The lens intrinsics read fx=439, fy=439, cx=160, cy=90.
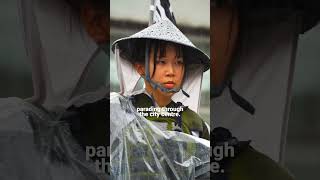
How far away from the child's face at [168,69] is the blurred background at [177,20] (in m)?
0.22

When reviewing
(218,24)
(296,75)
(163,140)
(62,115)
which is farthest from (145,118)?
(296,75)

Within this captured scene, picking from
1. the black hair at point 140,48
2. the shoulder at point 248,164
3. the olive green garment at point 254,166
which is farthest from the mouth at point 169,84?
the olive green garment at point 254,166

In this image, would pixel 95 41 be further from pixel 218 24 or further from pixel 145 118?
pixel 218 24

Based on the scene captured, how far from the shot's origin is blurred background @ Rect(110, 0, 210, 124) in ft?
12.8

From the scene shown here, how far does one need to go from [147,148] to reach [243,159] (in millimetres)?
889

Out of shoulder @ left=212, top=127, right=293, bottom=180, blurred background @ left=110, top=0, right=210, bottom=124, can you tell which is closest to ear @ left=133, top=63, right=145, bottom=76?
blurred background @ left=110, top=0, right=210, bottom=124

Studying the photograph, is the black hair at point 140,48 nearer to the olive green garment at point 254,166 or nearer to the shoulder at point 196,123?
the shoulder at point 196,123

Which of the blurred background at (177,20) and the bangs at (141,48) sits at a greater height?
the blurred background at (177,20)

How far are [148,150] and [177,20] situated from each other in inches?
46.8

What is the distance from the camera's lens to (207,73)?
3.97 metres

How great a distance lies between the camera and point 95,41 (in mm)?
3980

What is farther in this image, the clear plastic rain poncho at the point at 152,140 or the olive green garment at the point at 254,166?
the olive green garment at the point at 254,166

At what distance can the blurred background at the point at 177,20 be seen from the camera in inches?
154

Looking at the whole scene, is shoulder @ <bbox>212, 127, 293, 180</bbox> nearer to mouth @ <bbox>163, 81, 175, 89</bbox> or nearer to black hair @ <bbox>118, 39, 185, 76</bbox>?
mouth @ <bbox>163, 81, 175, 89</bbox>
